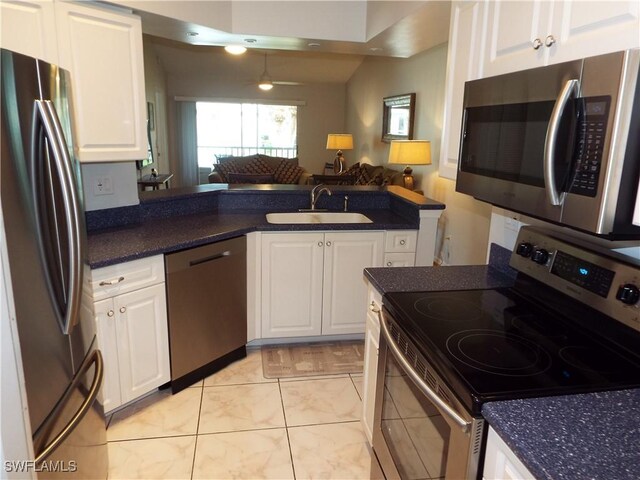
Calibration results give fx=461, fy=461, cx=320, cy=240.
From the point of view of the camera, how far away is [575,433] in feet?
3.13

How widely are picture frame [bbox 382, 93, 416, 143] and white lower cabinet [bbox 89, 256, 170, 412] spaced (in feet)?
14.7

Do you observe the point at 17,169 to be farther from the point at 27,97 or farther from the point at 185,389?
the point at 185,389

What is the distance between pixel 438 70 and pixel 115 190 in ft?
12.8

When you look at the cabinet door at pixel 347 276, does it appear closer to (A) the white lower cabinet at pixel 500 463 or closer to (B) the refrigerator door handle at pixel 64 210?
(B) the refrigerator door handle at pixel 64 210

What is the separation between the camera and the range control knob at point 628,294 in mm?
1211

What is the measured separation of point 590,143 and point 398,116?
5.71m

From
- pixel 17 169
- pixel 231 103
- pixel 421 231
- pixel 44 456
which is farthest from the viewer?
pixel 231 103

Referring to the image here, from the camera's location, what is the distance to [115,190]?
269cm

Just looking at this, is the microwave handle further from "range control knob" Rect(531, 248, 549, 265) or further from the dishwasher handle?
the dishwasher handle

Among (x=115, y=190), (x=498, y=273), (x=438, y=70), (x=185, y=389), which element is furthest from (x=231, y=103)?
(x=498, y=273)

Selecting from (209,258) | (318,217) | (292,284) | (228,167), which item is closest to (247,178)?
(228,167)

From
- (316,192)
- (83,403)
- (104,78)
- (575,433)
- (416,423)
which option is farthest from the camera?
(316,192)

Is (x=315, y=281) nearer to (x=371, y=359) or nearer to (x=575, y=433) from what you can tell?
(x=371, y=359)

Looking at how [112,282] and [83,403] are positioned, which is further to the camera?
[112,282]
